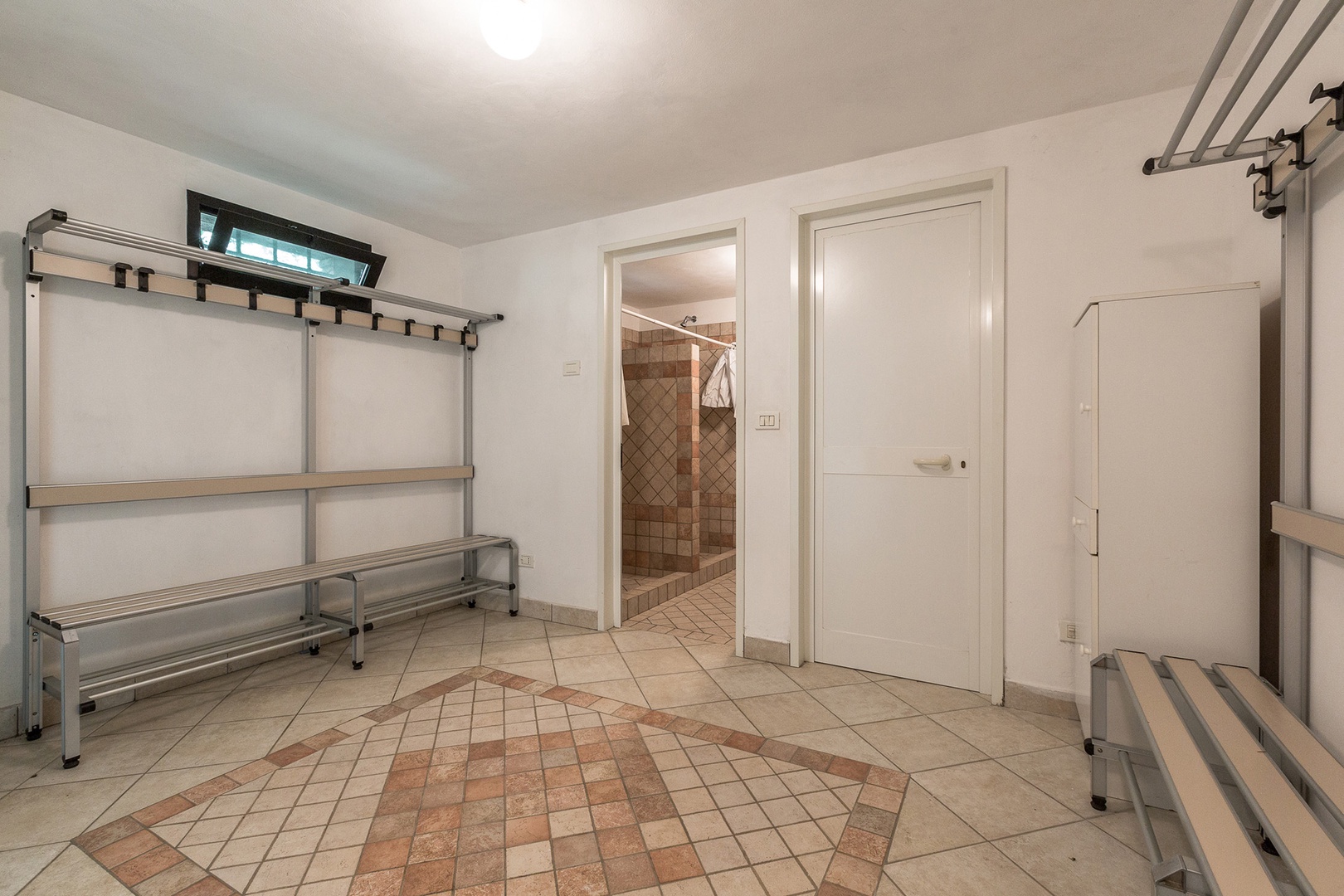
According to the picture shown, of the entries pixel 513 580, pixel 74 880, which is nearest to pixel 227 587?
pixel 74 880

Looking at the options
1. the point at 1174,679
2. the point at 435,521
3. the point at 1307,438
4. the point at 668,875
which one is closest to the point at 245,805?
the point at 668,875

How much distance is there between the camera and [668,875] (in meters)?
1.52

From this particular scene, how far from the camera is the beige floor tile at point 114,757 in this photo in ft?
6.46

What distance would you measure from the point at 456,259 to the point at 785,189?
234 centimetres

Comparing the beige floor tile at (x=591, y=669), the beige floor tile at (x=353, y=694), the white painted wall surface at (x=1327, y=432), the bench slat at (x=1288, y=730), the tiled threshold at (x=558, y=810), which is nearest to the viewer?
the bench slat at (x=1288, y=730)

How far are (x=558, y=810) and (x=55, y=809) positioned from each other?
149 centimetres

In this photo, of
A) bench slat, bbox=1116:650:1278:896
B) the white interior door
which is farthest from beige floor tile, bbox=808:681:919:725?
bench slat, bbox=1116:650:1278:896

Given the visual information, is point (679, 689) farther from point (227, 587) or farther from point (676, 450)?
point (676, 450)

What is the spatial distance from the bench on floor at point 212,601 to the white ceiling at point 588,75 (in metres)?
1.92

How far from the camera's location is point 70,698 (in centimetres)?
202

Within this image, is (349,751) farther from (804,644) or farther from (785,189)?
(785,189)

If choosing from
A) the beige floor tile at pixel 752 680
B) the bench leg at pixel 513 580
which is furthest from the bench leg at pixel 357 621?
the beige floor tile at pixel 752 680

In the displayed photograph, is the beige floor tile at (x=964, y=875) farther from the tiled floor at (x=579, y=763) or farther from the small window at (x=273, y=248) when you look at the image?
A: the small window at (x=273, y=248)

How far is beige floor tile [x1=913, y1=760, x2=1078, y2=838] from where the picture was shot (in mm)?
1712
